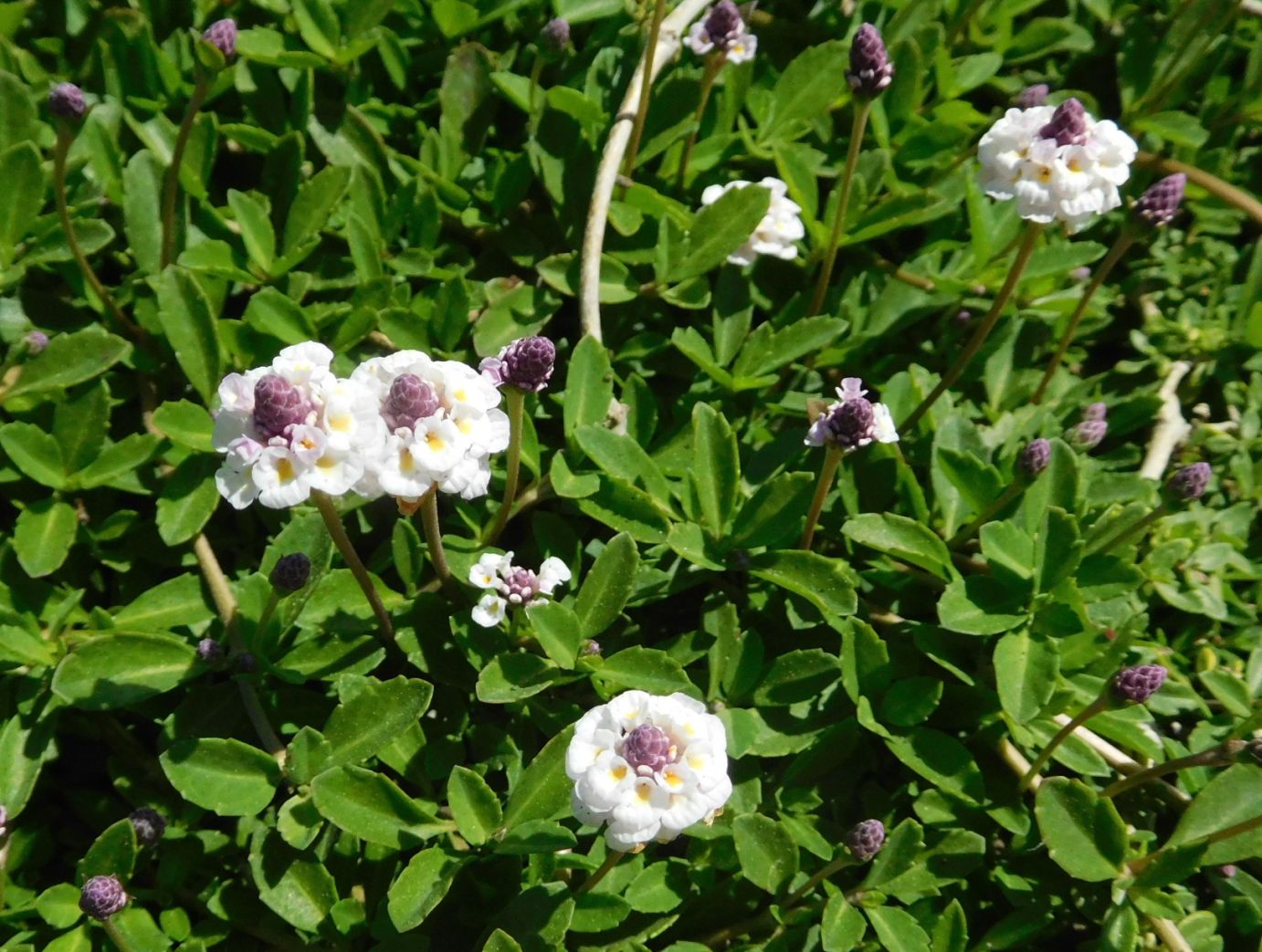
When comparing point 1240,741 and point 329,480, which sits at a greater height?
point 329,480

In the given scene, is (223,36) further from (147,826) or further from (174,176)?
(147,826)

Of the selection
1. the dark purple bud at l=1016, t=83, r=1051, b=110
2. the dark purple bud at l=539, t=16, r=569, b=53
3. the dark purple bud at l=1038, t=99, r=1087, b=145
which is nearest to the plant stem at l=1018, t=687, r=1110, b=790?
the dark purple bud at l=1038, t=99, r=1087, b=145

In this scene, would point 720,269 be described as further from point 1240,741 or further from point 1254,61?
point 1254,61

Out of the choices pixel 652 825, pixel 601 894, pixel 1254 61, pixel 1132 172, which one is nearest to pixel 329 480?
pixel 652 825

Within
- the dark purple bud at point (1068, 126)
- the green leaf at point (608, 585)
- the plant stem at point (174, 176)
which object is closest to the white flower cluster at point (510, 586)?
the green leaf at point (608, 585)

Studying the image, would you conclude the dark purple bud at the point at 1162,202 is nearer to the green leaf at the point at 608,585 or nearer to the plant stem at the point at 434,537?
the green leaf at the point at 608,585

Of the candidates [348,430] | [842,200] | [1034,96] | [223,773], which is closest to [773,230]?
[842,200]
